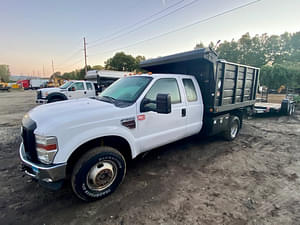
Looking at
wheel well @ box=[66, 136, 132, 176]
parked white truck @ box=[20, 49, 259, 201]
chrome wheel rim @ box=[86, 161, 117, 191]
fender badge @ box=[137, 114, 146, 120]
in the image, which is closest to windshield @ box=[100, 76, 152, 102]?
parked white truck @ box=[20, 49, 259, 201]

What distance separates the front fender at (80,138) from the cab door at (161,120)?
44cm

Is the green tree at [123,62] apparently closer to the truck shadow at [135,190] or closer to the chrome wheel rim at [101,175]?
the truck shadow at [135,190]

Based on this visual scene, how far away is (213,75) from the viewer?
3.78 m

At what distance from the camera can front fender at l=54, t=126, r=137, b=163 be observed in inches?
80.2

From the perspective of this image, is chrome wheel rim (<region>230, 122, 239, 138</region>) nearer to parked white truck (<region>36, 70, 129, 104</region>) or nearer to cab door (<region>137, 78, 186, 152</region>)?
cab door (<region>137, 78, 186, 152</region>)

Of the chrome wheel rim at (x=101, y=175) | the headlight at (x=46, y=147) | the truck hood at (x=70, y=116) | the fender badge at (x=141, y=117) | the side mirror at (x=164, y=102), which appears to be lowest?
the chrome wheel rim at (x=101, y=175)

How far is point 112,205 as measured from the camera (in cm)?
236

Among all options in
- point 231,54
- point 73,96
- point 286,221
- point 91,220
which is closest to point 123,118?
point 91,220

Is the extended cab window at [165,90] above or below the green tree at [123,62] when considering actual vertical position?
below

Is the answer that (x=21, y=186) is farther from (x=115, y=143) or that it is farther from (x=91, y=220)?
(x=115, y=143)

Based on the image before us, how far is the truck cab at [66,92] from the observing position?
30.8 ft

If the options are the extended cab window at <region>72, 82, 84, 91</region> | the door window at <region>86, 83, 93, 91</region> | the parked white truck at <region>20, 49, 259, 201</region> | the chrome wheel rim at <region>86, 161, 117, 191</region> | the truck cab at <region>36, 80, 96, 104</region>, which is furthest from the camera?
the door window at <region>86, 83, 93, 91</region>

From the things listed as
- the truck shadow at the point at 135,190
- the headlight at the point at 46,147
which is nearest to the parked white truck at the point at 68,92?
the truck shadow at the point at 135,190

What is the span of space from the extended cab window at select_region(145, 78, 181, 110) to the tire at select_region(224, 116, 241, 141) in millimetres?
2360
